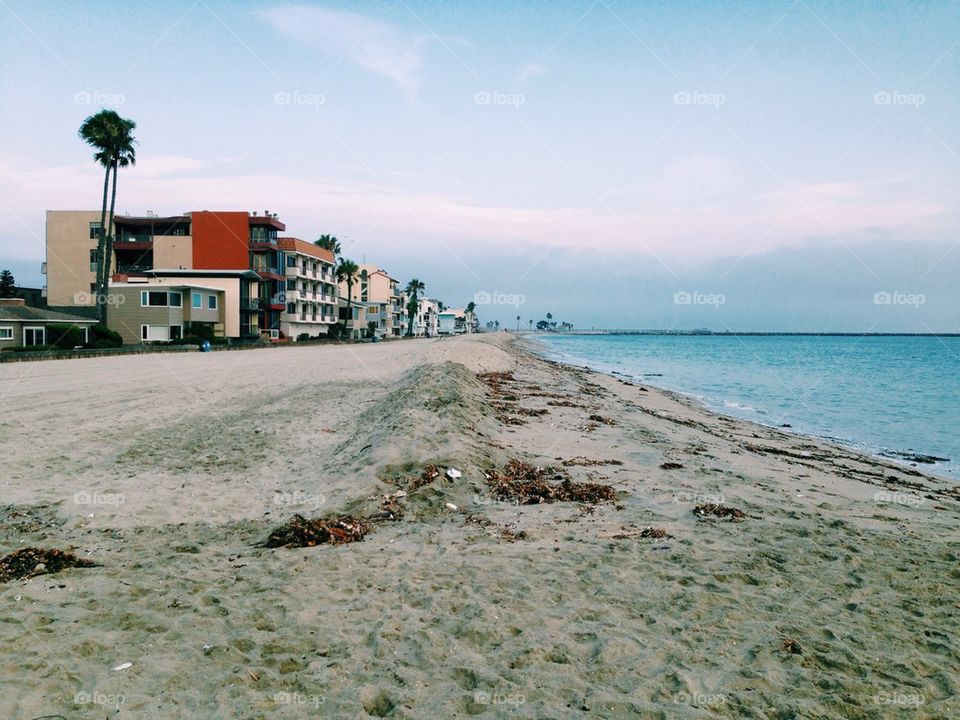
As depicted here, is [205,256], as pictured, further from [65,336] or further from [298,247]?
[65,336]

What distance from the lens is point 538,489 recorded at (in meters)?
10.1

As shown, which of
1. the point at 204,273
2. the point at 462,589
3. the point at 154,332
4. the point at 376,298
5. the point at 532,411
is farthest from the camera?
the point at 376,298

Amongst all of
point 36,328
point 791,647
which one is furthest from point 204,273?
point 791,647

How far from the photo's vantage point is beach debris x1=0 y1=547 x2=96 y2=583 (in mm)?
6492

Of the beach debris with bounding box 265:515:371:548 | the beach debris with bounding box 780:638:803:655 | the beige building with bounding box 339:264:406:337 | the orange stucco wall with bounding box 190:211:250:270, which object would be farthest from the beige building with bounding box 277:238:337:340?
the beach debris with bounding box 780:638:803:655

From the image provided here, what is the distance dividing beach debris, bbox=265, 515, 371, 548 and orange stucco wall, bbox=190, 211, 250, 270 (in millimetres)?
75663

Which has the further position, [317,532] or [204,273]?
[204,273]

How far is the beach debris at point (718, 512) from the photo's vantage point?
29.8 ft

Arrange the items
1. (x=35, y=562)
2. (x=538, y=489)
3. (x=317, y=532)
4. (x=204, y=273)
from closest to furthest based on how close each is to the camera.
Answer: (x=35, y=562) < (x=317, y=532) < (x=538, y=489) < (x=204, y=273)

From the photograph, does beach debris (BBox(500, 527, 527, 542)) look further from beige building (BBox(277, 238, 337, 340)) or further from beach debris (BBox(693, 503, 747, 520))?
beige building (BBox(277, 238, 337, 340))

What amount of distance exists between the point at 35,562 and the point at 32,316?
54633 mm

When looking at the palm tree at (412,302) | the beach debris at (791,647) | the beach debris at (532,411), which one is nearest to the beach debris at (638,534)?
the beach debris at (791,647)

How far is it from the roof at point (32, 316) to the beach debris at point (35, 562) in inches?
2081

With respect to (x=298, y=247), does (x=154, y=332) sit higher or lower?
lower
